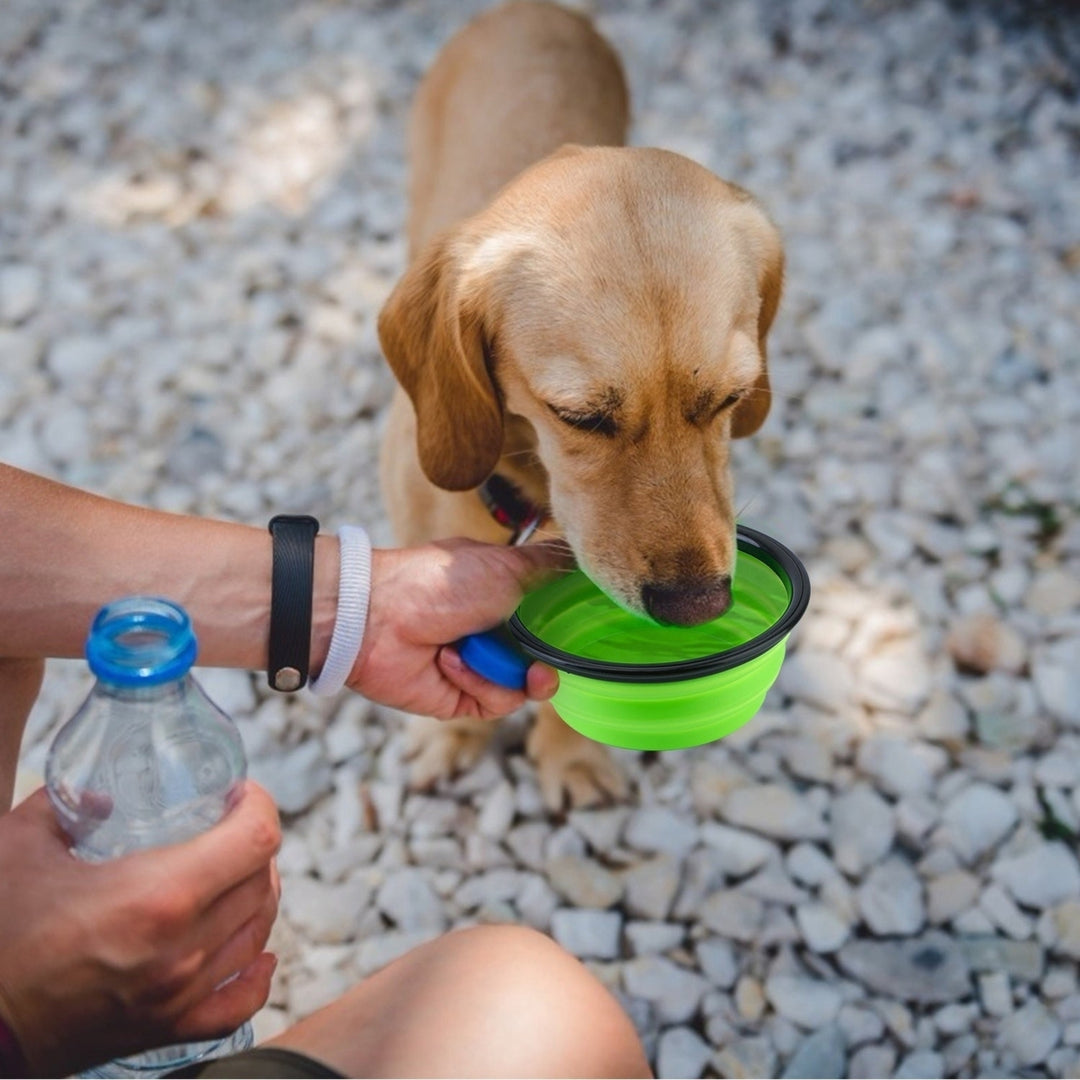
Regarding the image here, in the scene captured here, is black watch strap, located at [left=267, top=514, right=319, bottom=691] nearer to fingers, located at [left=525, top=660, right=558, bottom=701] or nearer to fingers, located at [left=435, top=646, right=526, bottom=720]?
fingers, located at [left=435, top=646, right=526, bottom=720]

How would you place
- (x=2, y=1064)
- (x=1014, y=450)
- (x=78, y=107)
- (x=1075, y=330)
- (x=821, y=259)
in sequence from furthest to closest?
(x=78, y=107) → (x=821, y=259) → (x=1075, y=330) → (x=1014, y=450) → (x=2, y=1064)

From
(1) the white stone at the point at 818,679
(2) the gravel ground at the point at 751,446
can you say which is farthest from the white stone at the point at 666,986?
(1) the white stone at the point at 818,679

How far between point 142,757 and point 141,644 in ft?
0.87

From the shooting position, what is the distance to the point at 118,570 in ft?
5.61

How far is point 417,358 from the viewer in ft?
7.29

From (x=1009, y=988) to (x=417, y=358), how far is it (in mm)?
1607

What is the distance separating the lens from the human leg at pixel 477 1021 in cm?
138

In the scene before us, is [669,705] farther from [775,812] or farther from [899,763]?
[899,763]

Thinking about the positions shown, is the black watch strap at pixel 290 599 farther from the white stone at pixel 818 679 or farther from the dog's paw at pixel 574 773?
the white stone at pixel 818 679

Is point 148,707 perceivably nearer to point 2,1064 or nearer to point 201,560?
point 2,1064

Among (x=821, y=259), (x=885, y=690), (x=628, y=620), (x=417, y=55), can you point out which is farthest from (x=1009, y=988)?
(x=417, y=55)

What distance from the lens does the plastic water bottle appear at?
113 cm

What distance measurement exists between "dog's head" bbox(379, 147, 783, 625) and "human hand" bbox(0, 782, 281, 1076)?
2.75 feet

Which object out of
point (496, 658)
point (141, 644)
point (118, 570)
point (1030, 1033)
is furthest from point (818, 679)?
point (141, 644)
